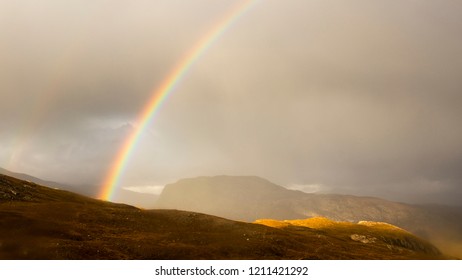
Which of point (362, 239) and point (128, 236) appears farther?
point (362, 239)

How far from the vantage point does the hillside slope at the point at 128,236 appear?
65.9 m

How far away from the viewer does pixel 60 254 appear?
62688mm

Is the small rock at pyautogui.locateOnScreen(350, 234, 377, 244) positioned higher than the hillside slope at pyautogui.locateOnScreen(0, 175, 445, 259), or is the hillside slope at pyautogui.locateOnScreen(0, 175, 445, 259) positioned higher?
the small rock at pyautogui.locateOnScreen(350, 234, 377, 244)

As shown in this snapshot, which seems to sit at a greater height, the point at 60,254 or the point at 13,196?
the point at 13,196

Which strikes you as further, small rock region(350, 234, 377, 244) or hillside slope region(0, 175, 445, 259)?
small rock region(350, 234, 377, 244)

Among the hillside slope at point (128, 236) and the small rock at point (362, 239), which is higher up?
the small rock at point (362, 239)

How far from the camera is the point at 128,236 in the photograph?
79.7 metres

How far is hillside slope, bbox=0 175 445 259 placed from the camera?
2594 inches

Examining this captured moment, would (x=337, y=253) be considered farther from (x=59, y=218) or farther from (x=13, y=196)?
(x=13, y=196)

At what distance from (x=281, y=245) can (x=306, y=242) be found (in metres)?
16.5

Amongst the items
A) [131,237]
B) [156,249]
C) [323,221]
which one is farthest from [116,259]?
[323,221]

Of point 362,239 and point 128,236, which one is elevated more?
point 362,239

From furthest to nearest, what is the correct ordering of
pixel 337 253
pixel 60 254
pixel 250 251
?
pixel 337 253
pixel 250 251
pixel 60 254
